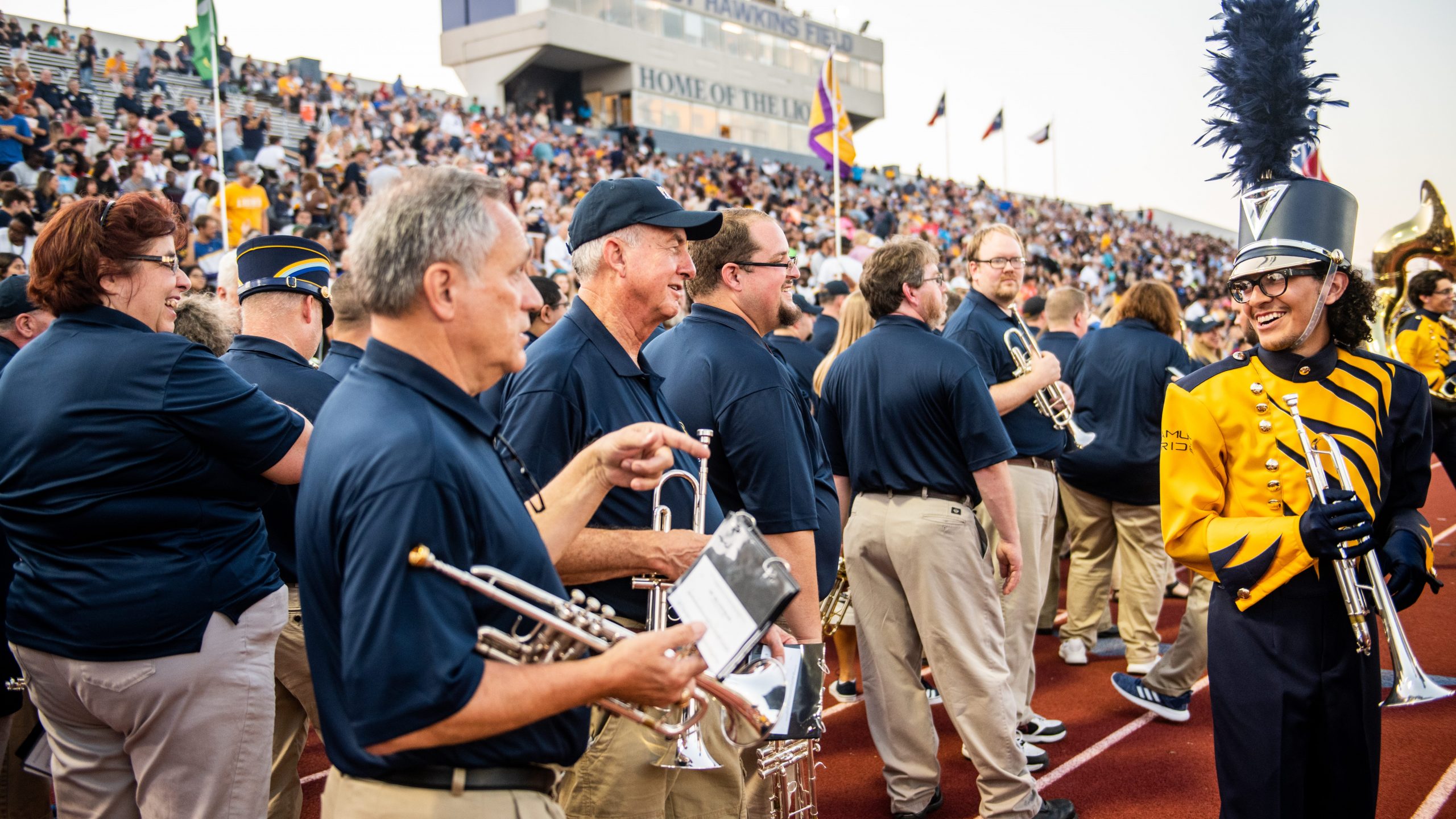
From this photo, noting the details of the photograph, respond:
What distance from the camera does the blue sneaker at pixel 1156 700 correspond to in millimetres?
5535

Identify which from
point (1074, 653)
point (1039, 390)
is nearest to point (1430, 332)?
point (1074, 653)

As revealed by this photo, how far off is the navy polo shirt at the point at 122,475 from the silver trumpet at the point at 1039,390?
3.94m

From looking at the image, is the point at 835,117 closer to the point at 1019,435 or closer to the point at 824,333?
the point at 824,333

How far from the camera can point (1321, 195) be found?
3154 millimetres

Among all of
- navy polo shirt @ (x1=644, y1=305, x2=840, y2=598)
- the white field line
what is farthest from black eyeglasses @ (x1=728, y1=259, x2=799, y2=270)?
the white field line

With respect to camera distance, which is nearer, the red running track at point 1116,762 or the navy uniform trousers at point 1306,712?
the navy uniform trousers at point 1306,712

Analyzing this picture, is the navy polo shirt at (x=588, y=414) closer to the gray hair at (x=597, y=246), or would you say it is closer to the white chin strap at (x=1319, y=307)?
the gray hair at (x=597, y=246)

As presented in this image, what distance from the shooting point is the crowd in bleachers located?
13672 mm

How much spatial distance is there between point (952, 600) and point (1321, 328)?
176 cm

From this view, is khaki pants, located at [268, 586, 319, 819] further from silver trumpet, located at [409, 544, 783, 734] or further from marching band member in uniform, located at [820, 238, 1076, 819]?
marching band member in uniform, located at [820, 238, 1076, 819]

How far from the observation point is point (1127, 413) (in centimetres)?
649

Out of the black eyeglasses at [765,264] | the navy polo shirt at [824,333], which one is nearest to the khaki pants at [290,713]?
the black eyeglasses at [765,264]

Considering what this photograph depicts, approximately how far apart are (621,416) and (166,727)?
1484 mm

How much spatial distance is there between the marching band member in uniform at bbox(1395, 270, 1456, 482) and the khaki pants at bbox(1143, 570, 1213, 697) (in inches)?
117
